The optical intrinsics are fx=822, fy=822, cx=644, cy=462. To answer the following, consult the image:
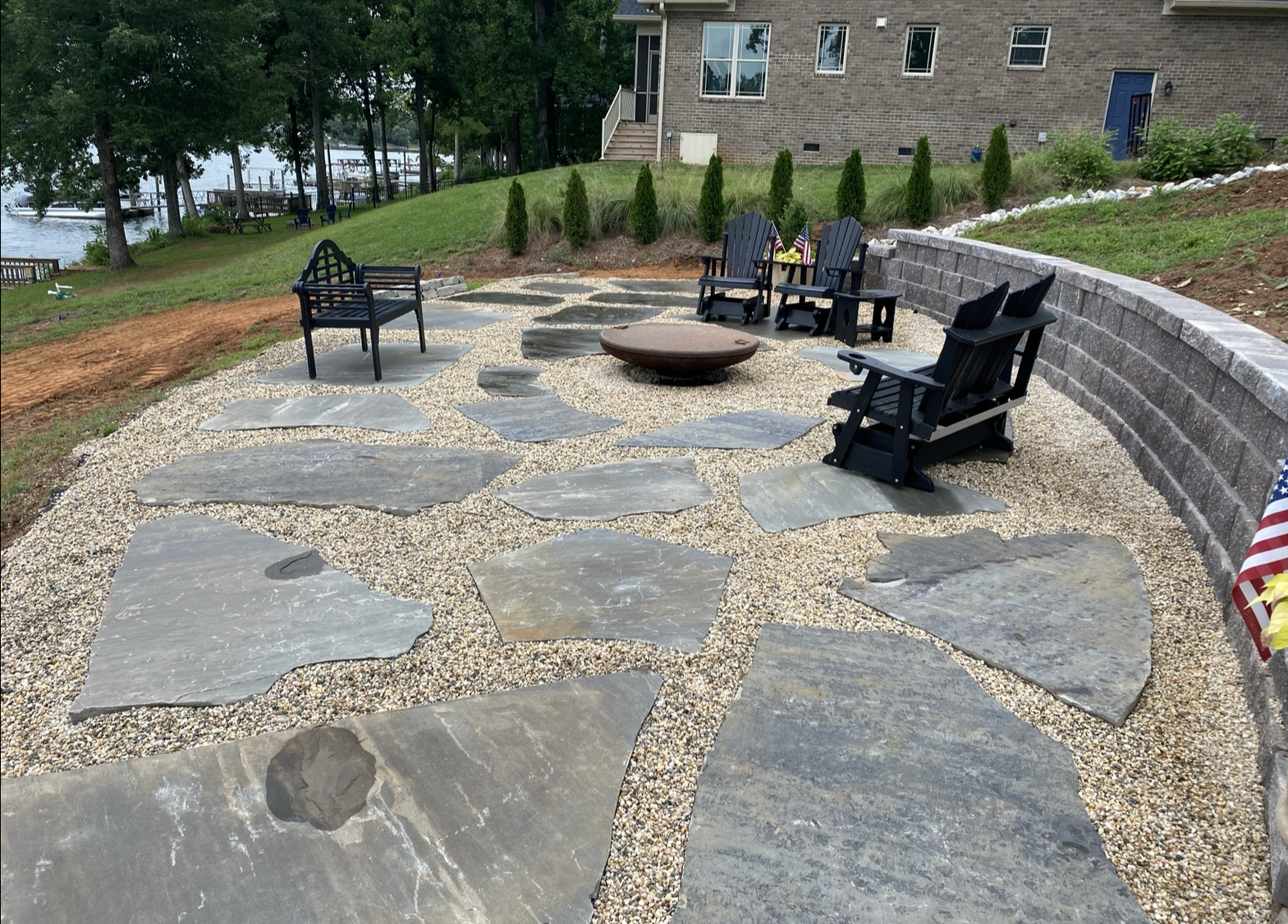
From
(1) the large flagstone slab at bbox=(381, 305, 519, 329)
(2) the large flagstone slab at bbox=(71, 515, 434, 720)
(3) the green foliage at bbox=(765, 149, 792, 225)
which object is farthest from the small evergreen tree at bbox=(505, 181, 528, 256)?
(2) the large flagstone slab at bbox=(71, 515, 434, 720)

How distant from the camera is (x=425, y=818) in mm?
1893

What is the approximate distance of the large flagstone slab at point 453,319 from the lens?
8000 mm

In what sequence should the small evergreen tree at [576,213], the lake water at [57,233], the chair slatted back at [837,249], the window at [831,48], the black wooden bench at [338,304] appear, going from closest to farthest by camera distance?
1. the black wooden bench at [338,304]
2. the chair slatted back at [837,249]
3. the small evergreen tree at [576,213]
4. the window at [831,48]
5. the lake water at [57,233]

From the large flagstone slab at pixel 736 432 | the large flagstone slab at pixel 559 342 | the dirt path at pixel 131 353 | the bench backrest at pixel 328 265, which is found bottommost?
the dirt path at pixel 131 353

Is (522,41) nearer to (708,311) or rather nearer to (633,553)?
(708,311)

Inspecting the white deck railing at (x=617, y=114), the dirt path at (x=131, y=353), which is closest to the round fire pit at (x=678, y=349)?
the dirt path at (x=131, y=353)

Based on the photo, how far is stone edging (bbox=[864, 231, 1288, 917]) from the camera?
2.56 metres

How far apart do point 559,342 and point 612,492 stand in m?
3.68

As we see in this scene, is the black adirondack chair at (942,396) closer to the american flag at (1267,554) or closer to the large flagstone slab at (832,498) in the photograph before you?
the large flagstone slab at (832,498)

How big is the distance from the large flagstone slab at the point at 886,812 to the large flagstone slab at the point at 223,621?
1.18 metres

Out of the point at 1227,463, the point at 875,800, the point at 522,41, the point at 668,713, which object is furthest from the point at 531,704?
the point at 522,41

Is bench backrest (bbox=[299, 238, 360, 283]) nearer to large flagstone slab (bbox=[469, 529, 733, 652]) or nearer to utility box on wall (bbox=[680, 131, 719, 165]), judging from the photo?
large flagstone slab (bbox=[469, 529, 733, 652])

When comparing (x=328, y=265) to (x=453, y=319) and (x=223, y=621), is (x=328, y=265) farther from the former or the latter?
(x=223, y=621)

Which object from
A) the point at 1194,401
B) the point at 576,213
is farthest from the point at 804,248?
the point at 1194,401
